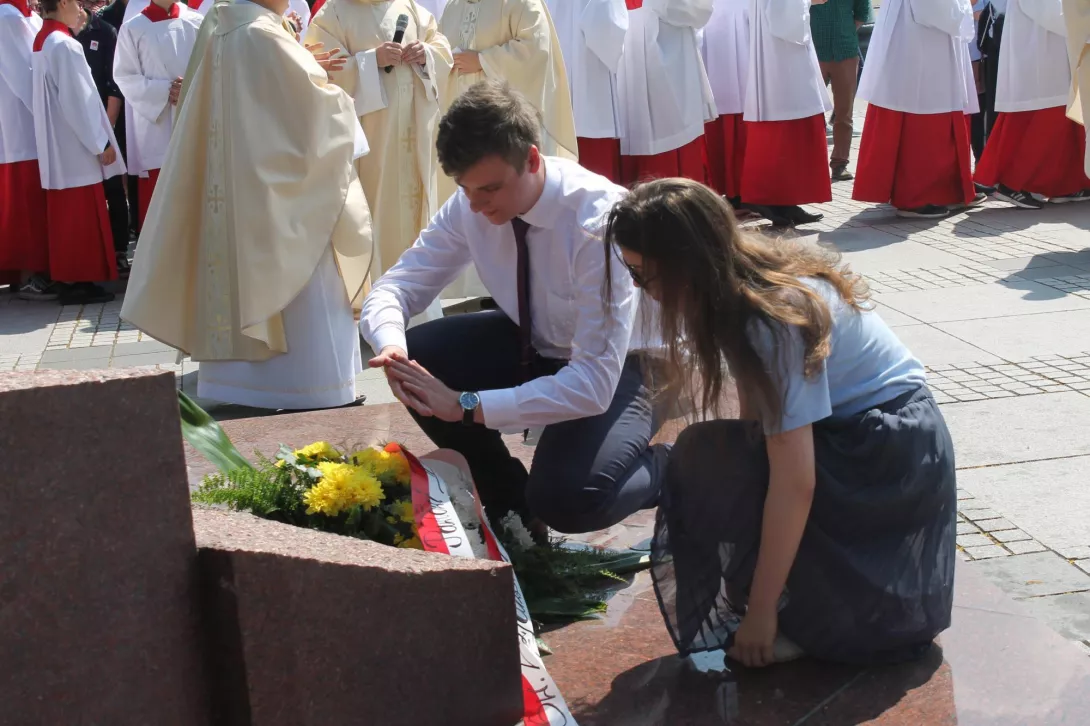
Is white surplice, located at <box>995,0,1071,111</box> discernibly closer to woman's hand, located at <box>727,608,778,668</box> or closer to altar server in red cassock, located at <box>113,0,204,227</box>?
altar server in red cassock, located at <box>113,0,204,227</box>

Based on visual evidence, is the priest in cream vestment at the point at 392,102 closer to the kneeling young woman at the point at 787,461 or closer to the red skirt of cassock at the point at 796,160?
the red skirt of cassock at the point at 796,160

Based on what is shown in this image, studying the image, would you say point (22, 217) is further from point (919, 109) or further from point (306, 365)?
point (919, 109)

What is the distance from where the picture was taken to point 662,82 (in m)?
8.57

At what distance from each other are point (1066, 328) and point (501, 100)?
379 cm

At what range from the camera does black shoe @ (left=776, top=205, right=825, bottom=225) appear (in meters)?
9.04

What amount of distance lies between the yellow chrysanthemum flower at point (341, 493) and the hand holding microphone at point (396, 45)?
12.0 feet

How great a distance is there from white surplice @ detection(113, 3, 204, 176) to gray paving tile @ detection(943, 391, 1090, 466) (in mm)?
5060

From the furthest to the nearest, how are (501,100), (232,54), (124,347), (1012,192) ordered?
(1012,192), (124,347), (232,54), (501,100)

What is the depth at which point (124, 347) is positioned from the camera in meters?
6.69

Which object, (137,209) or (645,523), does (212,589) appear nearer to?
(645,523)

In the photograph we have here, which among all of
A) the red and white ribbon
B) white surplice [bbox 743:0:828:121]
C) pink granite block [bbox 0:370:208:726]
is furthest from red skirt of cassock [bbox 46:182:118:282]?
pink granite block [bbox 0:370:208:726]

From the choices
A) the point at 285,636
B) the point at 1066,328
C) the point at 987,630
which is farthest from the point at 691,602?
the point at 1066,328

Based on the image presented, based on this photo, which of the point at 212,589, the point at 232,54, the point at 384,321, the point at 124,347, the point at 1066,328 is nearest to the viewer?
the point at 212,589

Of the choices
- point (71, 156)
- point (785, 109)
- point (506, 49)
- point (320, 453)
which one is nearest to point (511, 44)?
point (506, 49)
